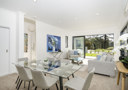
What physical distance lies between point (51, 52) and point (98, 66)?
3.17 m

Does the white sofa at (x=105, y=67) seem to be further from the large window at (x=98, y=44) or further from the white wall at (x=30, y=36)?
the white wall at (x=30, y=36)

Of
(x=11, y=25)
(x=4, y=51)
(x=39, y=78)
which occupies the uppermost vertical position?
(x=11, y=25)

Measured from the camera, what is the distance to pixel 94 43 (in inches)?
277

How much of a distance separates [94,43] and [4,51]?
21.6 feet

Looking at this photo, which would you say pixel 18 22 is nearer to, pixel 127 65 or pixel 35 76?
pixel 35 76

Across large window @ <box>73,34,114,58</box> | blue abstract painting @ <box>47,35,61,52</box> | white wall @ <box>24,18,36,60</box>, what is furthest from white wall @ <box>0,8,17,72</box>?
large window @ <box>73,34,114,58</box>

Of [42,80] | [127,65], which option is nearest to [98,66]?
[127,65]

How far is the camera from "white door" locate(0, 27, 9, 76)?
315cm

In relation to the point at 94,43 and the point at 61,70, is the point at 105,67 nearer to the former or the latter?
the point at 61,70

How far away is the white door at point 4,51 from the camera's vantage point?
3146mm

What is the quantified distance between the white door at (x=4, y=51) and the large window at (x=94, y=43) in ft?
19.4

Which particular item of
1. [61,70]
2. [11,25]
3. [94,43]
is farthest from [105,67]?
[11,25]

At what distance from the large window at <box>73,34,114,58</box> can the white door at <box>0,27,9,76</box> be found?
19.4 ft

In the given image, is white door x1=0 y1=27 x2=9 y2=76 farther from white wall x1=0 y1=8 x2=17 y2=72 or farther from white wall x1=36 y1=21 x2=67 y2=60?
white wall x1=36 y1=21 x2=67 y2=60
